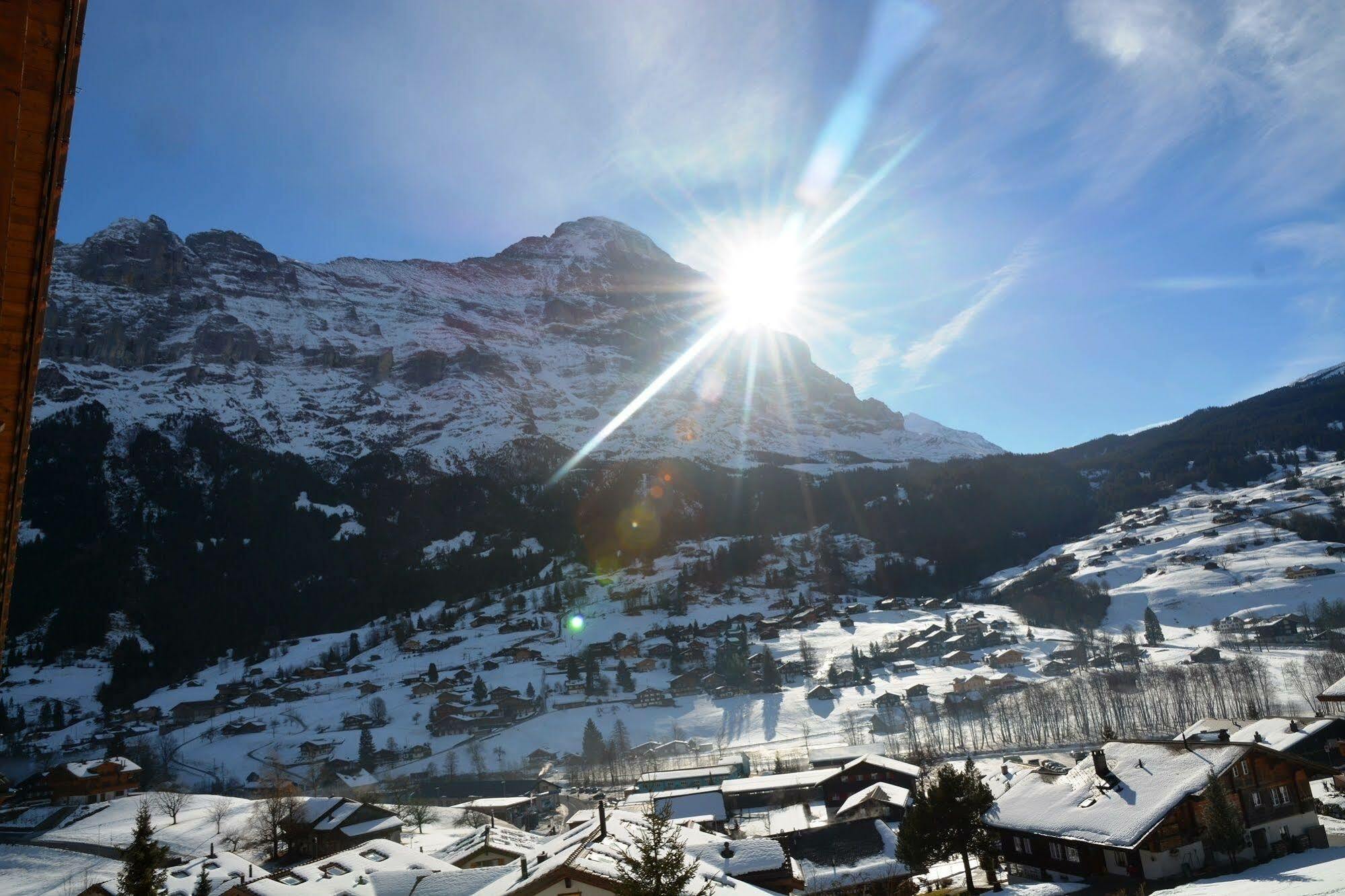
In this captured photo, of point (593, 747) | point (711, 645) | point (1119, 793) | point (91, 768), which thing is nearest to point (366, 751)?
point (91, 768)

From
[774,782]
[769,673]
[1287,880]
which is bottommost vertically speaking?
[774,782]

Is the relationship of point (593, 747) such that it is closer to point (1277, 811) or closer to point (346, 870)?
point (346, 870)

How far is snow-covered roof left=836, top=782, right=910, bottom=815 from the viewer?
151 ft

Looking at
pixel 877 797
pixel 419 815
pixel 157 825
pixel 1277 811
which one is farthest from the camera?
pixel 419 815

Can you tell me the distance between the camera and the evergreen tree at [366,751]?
262 feet

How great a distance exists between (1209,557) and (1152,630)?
36143mm

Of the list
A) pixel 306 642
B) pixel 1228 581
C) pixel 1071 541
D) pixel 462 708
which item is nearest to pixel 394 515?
pixel 306 642

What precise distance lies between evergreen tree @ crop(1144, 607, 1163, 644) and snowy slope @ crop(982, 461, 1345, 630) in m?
5.51

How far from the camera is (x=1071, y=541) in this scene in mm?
168875

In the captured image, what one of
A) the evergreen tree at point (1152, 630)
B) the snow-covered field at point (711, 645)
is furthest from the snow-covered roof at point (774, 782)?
the evergreen tree at point (1152, 630)

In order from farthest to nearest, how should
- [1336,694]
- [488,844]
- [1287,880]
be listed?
[1336,694], [488,844], [1287,880]

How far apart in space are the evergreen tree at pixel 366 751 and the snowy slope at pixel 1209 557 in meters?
99.5

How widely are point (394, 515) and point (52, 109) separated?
20481 cm

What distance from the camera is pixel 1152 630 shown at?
99188mm
